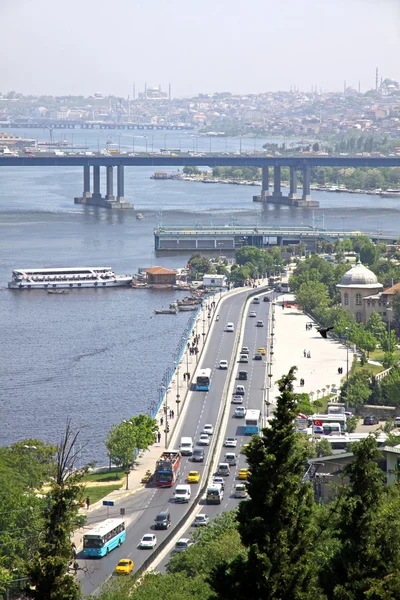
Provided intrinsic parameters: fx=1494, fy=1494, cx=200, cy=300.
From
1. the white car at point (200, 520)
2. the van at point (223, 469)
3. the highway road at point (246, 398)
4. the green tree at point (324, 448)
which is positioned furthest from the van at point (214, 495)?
the green tree at point (324, 448)

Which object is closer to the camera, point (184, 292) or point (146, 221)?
point (184, 292)

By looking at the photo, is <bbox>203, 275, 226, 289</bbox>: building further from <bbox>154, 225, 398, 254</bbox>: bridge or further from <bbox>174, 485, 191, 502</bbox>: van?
<bbox>174, 485, 191, 502</bbox>: van

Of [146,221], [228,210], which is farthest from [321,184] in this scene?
[146,221]

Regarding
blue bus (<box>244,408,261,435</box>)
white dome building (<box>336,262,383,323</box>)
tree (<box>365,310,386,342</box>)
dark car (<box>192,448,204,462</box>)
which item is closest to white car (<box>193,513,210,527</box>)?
dark car (<box>192,448,204,462</box>)

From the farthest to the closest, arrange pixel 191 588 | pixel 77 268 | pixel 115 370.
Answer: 1. pixel 77 268
2. pixel 115 370
3. pixel 191 588

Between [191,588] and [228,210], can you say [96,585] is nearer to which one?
[191,588]

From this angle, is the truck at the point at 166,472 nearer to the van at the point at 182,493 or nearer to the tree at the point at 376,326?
the van at the point at 182,493

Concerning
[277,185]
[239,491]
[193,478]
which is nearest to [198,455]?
[193,478]
